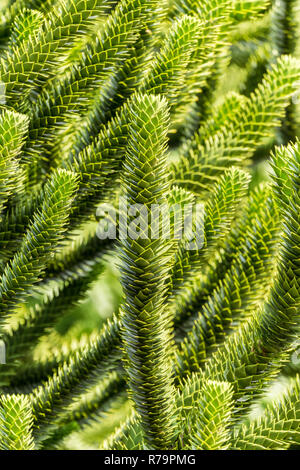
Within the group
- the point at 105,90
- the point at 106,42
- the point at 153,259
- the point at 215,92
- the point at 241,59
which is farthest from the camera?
the point at 241,59

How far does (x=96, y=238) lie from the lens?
112cm

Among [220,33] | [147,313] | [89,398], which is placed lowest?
[89,398]

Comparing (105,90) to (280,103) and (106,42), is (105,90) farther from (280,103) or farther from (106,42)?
(280,103)

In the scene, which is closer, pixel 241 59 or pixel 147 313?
pixel 147 313

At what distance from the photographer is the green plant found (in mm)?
756

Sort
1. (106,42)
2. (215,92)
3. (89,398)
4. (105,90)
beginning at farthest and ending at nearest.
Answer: (215,92)
(89,398)
(105,90)
(106,42)

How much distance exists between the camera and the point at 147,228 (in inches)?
29.2

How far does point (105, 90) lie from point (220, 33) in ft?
0.93

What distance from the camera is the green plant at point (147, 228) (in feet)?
2.48

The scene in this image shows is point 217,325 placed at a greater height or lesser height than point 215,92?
lesser

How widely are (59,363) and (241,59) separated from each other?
39.0 inches

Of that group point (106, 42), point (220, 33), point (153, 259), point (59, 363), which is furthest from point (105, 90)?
point (59, 363)

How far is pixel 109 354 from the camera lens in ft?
3.14

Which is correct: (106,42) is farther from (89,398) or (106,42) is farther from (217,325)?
(89,398)
